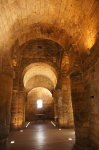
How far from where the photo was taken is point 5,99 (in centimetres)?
458

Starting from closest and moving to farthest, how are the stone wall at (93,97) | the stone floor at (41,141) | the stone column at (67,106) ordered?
the stone wall at (93,97), the stone floor at (41,141), the stone column at (67,106)

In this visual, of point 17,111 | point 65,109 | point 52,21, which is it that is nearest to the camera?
point 52,21

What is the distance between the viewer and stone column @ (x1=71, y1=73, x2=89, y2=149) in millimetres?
4762

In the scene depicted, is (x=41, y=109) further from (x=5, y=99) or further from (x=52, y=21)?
(x=52, y=21)

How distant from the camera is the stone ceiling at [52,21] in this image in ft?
12.6

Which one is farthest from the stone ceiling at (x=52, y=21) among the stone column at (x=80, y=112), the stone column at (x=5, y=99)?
the stone column at (x=80, y=112)

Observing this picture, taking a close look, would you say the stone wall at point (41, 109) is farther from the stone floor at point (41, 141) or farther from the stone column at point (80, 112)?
the stone column at point (80, 112)

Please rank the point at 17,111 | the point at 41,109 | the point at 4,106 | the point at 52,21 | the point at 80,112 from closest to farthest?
the point at 4,106 < the point at 52,21 < the point at 80,112 < the point at 17,111 < the point at 41,109

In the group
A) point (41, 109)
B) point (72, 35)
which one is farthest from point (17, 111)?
point (41, 109)

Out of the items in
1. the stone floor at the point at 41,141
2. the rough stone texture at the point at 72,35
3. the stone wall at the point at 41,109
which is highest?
the rough stone texture at the point at 72,35

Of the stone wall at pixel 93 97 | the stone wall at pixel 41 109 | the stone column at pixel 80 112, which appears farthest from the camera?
the stone wall at pixel 41 109

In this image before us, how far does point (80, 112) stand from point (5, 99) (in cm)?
265

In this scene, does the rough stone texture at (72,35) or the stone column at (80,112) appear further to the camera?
the stone column at (80,112)

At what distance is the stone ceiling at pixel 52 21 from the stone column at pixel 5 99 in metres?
0.68
